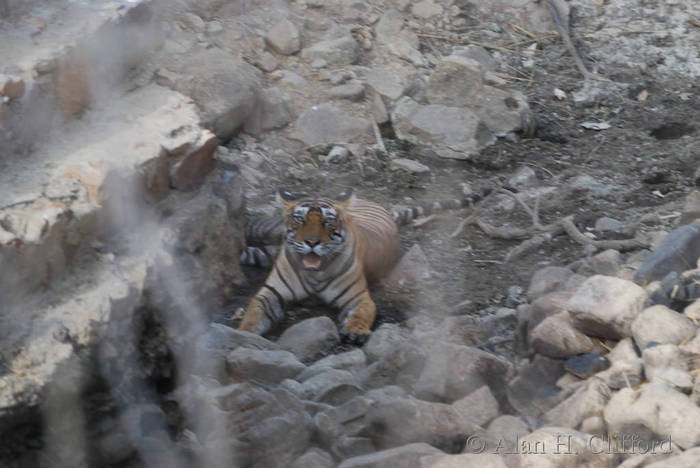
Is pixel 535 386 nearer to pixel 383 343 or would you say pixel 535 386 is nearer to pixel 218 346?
pixel 383 343

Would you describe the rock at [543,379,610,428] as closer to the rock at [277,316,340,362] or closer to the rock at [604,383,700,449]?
the rock at [604,383,700,449]

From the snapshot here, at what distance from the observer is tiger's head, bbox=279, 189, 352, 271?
5.86 m

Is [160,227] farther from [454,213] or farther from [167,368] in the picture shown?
[454,213]

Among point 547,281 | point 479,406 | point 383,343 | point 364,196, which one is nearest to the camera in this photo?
point 479,406

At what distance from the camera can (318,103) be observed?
7.47 metres

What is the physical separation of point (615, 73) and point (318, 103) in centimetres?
273

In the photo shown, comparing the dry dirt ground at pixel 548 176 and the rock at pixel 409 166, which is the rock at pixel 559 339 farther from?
the rock at pixel 409 166

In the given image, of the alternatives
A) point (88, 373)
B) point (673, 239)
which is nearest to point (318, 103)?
point (673, 239)

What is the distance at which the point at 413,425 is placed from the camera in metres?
3.63

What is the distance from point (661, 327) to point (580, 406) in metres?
0.51

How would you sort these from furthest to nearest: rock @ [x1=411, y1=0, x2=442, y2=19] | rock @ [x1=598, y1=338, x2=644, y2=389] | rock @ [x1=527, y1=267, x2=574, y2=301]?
rock @ [x1=411, y1=0, x2=442, y2=19] < rock @ [x1=527, y1=267, x2=574, y2=301] < rock @ [x1=598, y1=338, x2=644, y2=389]

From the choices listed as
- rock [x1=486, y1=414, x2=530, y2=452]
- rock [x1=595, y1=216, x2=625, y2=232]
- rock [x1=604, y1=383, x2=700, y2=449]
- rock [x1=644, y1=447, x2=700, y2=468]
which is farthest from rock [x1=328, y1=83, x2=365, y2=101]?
rock [x1=644, y1=447, x2=700, y2=468]

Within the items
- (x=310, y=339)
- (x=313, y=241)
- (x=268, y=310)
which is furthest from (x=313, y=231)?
(x=310, y=339)

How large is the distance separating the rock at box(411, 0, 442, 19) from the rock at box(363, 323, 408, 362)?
166 inches
